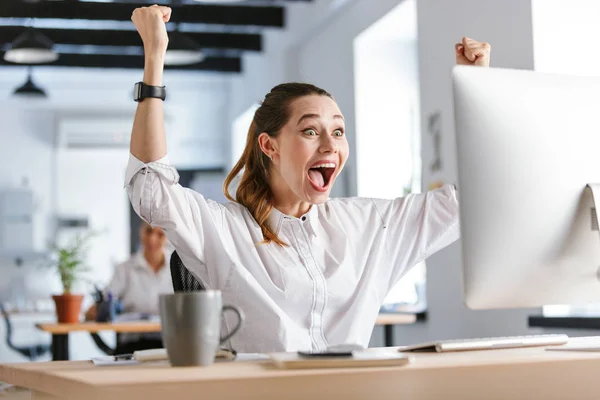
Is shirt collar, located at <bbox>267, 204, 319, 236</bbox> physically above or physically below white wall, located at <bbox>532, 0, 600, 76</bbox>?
below

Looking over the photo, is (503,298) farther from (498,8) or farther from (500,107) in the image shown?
(498,8)

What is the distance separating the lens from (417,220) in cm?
203

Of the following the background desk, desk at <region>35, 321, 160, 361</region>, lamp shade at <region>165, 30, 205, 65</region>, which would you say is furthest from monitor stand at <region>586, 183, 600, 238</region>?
lamp shade at <region>165, 30, 205, 65</region>

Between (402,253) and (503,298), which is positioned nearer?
(503,298)

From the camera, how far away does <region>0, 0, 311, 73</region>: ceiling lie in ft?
22.5

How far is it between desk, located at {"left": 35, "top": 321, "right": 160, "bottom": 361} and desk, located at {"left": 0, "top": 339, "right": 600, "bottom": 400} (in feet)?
10.1

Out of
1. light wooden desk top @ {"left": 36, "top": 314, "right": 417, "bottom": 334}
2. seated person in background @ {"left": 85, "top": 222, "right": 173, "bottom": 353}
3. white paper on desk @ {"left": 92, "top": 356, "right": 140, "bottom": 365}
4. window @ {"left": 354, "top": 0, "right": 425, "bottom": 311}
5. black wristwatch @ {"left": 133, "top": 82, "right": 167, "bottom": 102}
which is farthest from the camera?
window @ {"left": 354, "top": 0, "right": 425, "bottom": 311}

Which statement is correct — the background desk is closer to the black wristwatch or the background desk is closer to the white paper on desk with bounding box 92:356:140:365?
the black wristwatch

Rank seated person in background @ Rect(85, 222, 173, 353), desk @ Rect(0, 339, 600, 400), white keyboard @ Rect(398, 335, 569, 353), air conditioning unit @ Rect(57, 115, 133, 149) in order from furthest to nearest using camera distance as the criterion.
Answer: air conditioning unit @ Rect(57, 115, 133, 149), seated person in background @ Rect(85, 222, 173, 353), white keyboard @ Rect(398, 335, 569, 353), desk @ Rect(0, 339, 600, 400)

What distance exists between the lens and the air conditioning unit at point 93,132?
380 inches

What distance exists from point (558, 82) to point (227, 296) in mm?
834

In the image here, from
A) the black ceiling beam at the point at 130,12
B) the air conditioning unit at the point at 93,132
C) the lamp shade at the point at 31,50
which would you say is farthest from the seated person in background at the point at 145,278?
the air conditioning unit at the point at 93,132

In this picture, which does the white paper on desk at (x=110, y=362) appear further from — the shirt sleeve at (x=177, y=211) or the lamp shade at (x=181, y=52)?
the lamp shade at (x=181, y=52)

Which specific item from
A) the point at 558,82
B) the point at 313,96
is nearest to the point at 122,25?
the point at 313,96
